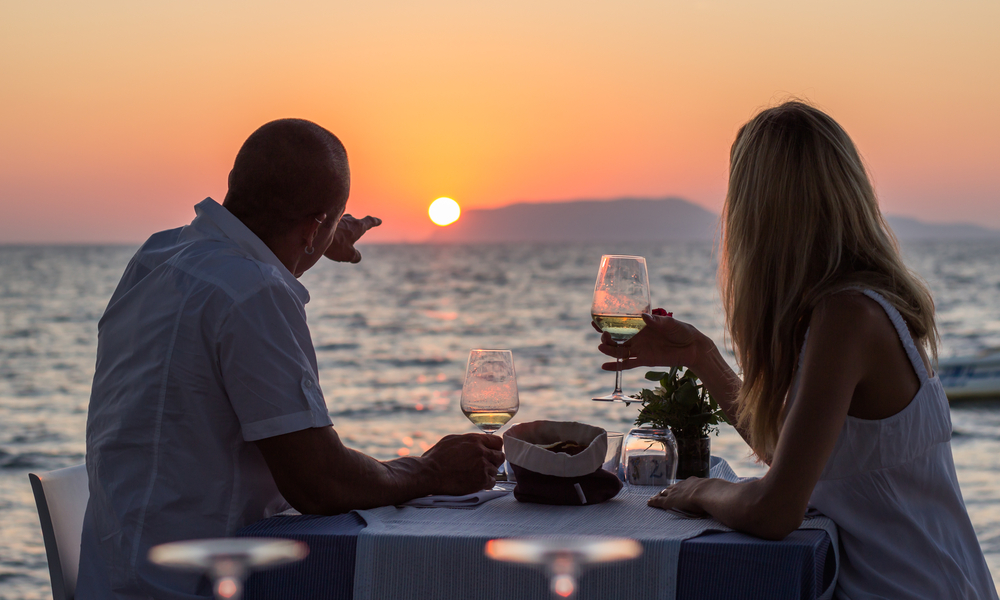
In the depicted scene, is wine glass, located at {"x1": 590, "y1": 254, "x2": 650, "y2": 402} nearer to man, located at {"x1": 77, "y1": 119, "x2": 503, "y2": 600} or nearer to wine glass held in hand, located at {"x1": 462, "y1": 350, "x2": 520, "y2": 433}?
wine glass held in hand, located at {"x1": 462, "y1": 350, "x2": 520, "y2": 433}

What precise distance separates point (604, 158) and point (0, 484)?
1080 inches

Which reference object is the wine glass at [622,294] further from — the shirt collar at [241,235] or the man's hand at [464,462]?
the shirt collar at [241,235]

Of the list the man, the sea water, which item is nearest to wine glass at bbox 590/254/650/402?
the sea water

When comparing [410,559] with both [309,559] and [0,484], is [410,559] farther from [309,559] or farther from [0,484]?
[0,484]

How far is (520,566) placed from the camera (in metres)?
1.50

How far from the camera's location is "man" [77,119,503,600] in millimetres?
1703

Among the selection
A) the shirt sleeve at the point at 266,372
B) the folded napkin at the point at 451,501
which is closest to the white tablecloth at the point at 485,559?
the folded napkin at the point at 451,501

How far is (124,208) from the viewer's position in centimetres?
2948

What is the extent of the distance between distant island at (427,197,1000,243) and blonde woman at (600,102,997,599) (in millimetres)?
54651

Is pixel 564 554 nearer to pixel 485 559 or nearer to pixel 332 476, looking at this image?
pixel 485 559

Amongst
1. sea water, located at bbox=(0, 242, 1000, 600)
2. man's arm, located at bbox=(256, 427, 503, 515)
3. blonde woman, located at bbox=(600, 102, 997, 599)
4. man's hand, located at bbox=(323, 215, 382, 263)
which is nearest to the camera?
blonde woman, located at bbox=(600, 102, 997, 599)

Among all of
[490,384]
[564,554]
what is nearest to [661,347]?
[490,384]

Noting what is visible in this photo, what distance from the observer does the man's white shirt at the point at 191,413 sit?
5.63 ft

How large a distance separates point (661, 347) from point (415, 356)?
45.8 feet
